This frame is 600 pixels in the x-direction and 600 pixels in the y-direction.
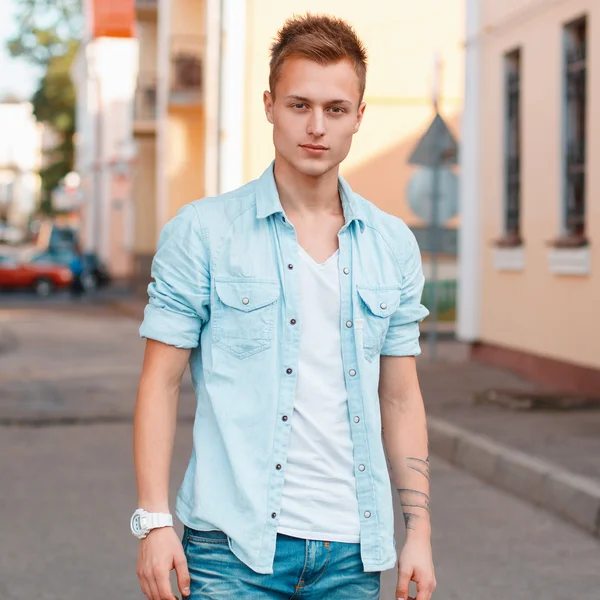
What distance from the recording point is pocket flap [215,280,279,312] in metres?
2.58

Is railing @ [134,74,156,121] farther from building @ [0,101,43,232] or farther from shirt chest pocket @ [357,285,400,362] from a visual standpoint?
building @ [0,101,43,232]

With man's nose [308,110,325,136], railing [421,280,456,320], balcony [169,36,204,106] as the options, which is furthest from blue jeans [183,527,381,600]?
balcony [169,36,204,106]

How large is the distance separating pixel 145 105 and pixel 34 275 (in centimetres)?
797

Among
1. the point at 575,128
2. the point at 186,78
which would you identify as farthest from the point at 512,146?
the point at 186,78

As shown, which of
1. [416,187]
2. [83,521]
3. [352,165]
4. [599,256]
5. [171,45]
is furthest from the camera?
[171,45]

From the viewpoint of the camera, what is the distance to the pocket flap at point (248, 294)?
2.58 metres

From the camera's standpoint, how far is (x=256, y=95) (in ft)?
90.2

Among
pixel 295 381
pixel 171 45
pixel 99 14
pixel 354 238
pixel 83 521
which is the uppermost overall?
pixel 99 14

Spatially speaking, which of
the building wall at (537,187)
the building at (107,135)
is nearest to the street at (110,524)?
the building wall at (537,187)

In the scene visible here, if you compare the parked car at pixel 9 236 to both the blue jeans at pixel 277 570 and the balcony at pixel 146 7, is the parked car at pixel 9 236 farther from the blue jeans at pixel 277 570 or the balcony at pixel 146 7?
the blue jeans at pixel 277 570

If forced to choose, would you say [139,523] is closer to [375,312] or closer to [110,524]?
[375,312]

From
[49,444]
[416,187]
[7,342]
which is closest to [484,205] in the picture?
[416,187]

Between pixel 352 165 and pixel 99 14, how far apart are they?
2828cm

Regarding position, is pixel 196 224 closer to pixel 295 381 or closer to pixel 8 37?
pixel 295 381
